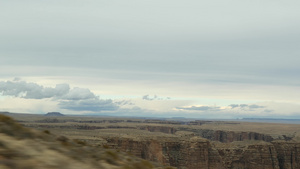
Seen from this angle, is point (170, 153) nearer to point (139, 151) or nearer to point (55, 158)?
point (139, 151)

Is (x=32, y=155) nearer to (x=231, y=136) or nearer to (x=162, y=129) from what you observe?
(x=231, y=136)

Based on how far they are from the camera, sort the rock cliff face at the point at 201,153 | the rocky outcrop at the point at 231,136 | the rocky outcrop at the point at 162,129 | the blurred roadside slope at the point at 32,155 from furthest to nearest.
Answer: the rocky outcrop at the point at 162,129, the rocky outcrop at the point at 231,136, the rock cliff face at the point at 201,153, the blurred roadside slope at the point at 32,155

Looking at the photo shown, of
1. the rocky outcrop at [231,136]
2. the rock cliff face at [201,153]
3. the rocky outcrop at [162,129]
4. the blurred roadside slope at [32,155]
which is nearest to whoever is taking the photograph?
the blurred roadside slope at [32,155]

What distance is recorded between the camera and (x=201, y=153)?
65.4 m

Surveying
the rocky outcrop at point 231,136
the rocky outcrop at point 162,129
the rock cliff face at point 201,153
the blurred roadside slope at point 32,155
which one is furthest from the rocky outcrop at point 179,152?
the rocky outcrop at point 162,129

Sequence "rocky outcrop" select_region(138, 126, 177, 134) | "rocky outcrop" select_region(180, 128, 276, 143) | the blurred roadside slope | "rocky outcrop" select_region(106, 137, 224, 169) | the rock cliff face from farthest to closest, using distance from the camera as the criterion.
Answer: "rocky outcrop" select_region(138, 126, 177, 134) → "rocky outcrop" select_region(180, 128, 276, 143) → the rock cliff face → "rocky outcrop" select_region(106, 137, 224, 169) → the blurred roadside slope

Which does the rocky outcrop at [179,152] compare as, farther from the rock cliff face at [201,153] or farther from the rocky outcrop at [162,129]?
the rocky outcrop at [162,129]

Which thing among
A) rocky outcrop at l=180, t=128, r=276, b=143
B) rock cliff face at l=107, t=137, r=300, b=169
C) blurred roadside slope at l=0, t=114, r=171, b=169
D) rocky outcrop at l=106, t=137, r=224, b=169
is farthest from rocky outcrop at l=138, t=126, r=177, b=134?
blurred roadside slope at l=0, t=114, r=171, b=169

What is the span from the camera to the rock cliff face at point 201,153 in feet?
213

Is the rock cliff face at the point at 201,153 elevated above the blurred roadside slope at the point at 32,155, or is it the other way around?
the blurred roadside slope at the point at 32,155

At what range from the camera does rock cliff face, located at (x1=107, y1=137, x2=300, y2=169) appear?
6488cm

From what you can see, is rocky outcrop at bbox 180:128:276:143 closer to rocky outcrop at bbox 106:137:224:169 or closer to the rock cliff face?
the rock cliff face

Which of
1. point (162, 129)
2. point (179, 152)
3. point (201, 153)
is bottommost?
point (179, 152)

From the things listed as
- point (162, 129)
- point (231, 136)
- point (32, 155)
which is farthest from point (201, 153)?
point (162, 129)
